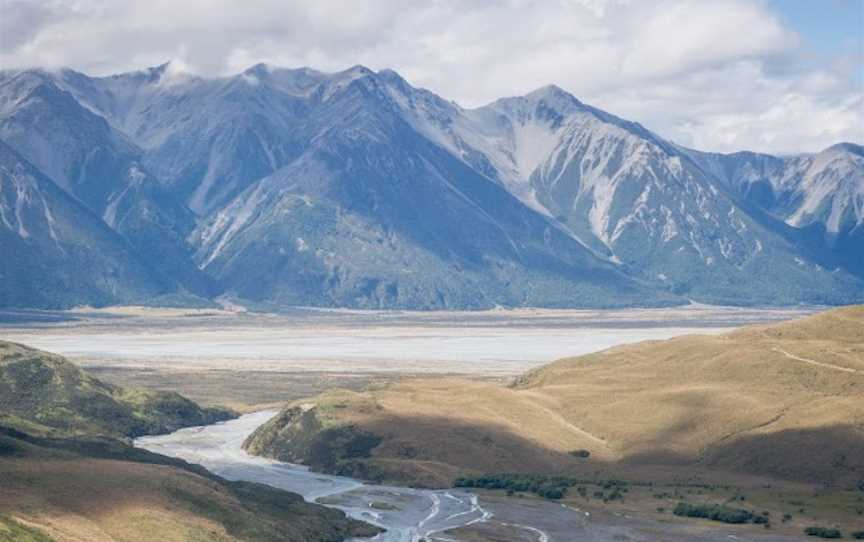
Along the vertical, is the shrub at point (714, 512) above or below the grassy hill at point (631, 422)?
below

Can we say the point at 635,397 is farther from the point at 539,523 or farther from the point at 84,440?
the point at 84,440

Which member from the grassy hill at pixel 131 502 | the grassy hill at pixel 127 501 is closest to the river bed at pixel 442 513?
the grassy hill at pixel 127 501

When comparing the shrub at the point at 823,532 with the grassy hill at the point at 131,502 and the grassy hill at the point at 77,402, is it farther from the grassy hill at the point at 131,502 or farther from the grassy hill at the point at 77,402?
the grassy hill at the point at 77,402

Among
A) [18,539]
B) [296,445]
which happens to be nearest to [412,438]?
[296,445]

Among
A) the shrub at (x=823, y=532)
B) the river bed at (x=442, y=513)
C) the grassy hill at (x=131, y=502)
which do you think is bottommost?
the river bed at (x=442, y=513)

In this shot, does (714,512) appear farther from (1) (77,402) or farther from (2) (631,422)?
(1) (77,402)

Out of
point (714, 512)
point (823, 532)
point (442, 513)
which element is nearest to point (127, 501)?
point (442, 513)
